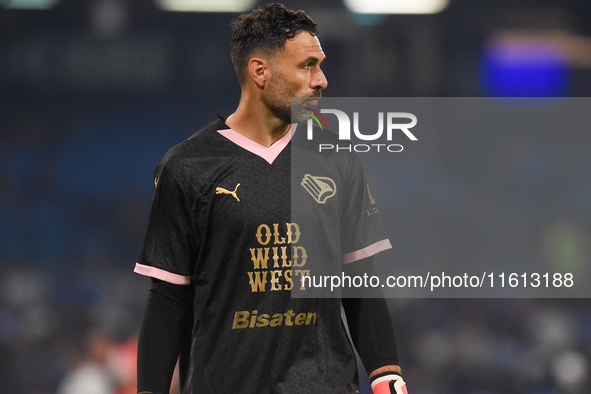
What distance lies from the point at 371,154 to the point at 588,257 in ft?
3.77

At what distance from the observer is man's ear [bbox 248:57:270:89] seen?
1.95m

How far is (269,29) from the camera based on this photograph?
1.94 metres

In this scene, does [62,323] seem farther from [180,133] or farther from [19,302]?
[180,133]

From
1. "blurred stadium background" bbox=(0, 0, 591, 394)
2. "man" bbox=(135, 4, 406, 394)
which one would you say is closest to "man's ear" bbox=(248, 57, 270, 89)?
"man" bbox=(135, 4, 406, 394)

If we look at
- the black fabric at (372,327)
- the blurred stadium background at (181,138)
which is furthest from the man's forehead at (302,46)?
the blurred stadium background at (181,138)

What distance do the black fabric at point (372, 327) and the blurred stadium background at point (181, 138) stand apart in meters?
1.75

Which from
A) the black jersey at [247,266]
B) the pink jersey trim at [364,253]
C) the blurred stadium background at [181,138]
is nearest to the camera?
the black jersey at [247,266]

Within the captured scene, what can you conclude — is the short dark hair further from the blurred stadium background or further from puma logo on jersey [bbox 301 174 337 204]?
the blurred stadium background

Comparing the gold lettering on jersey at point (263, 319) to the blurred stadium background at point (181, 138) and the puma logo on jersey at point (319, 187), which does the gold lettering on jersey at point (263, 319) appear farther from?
the blurred stadium background at point (181, 138)

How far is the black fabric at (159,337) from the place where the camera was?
1871 mm

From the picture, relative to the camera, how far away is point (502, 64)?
12.4 feet

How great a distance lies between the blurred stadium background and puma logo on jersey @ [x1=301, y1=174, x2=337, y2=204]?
1733 mm

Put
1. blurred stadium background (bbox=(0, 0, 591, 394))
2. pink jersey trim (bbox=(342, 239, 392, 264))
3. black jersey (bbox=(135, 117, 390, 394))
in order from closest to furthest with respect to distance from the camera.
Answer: black jersey (bbox=(135, 117, 390, 394)), pink jersey trim (bbox=(342, 239, 392, 264)), blurred stadium background (bbox=(0, 0, 591, 394))

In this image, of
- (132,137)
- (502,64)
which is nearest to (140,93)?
(132,137)
